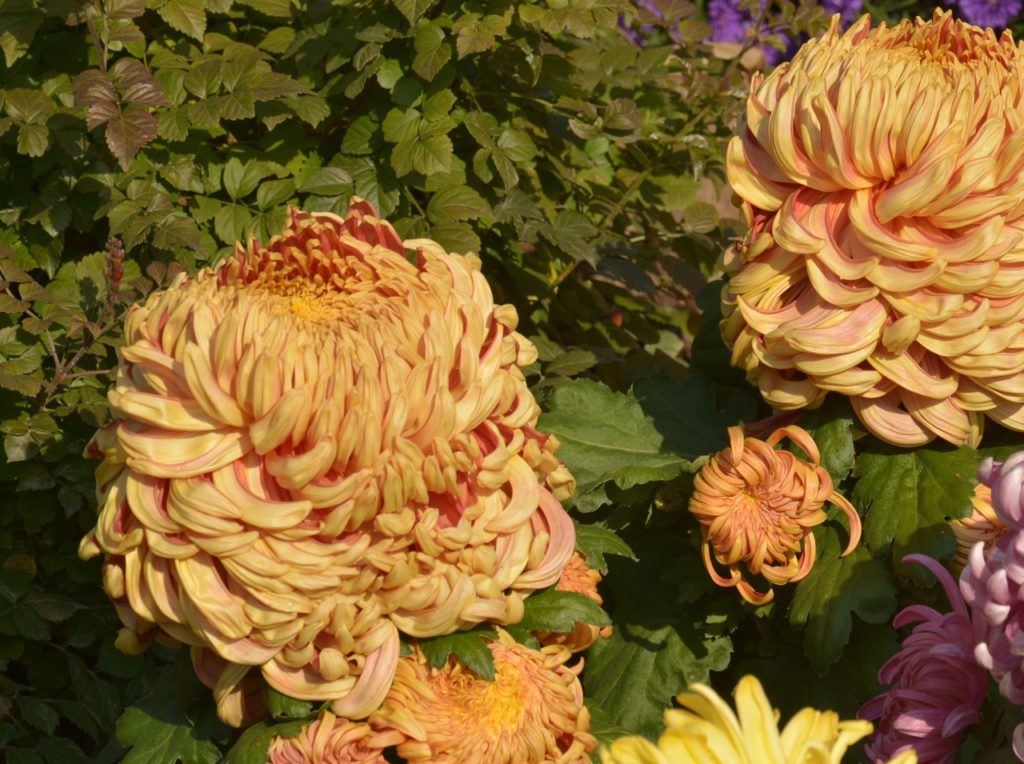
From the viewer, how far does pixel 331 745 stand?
1270mm

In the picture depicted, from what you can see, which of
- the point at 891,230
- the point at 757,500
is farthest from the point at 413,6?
the point at 757,500

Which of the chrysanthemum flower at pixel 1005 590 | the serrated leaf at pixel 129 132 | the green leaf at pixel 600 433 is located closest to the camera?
the chrysanthemum flower at pixel 1005 590

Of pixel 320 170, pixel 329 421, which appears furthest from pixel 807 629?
pixel 320 170

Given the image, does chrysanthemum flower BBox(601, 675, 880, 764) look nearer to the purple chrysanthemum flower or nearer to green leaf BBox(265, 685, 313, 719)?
green leaf BBox(265, 685, 313, 719)

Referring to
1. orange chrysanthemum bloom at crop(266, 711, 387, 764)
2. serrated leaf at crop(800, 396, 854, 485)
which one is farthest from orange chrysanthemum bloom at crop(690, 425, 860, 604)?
orange chrysanthemum bloom at crop(266, 711, 387, 764)

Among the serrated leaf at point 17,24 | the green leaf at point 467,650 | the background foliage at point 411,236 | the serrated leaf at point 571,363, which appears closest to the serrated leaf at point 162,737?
the background foliage at point 411,236

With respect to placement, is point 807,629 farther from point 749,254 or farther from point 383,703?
point 383,703

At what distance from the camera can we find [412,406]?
1.24 meters

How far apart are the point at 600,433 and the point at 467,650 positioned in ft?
2.01

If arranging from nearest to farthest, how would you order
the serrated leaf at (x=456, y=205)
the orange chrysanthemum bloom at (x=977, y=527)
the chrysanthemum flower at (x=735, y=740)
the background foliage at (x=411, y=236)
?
the chrysanthemum flower at (x=735, y=740) < the orange chrysanthemum bloom at (x=977, y=527) < the background foliage at (x=411, y=236) < the serrated leaf at (x=456, y=205)

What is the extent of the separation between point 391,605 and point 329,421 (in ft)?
0.65

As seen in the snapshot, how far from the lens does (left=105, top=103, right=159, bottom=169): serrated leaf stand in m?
1.91

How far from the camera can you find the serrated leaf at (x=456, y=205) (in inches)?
85.8

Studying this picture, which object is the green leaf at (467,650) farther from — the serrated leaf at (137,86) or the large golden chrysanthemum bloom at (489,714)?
the serrated leaf at (137,86)
